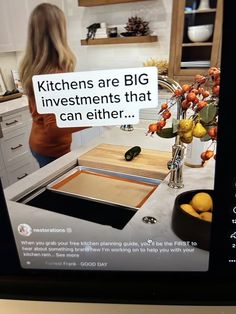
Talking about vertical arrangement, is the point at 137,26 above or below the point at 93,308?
above

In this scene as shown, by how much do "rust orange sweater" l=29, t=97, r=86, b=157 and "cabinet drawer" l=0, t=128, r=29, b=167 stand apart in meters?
0.01

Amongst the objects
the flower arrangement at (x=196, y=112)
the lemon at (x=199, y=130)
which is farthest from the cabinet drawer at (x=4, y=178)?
the lemon at (x=199, y=130)

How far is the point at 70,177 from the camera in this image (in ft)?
1.99

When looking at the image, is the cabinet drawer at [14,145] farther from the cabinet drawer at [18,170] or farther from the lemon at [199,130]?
the lemon at [199,130]

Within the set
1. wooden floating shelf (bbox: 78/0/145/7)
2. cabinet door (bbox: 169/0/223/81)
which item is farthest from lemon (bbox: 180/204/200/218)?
wooden floating shelf (bbox: 78/0/145/7)

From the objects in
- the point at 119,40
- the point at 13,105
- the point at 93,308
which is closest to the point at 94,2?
the point at 119,40

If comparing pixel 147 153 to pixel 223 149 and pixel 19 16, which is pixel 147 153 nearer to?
pixel 223 149

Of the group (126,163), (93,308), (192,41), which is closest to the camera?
(192,41)

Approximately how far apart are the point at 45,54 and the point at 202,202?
34cm

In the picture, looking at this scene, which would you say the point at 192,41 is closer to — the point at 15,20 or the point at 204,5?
the point at 204,5

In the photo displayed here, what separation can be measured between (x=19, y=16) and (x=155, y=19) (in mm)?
176

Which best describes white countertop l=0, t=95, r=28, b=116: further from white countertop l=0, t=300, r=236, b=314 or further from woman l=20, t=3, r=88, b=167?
white countertop l=0, t=300, r=236, b=314

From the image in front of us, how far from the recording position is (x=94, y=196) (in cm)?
53

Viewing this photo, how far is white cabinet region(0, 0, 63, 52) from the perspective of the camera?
31 cm
